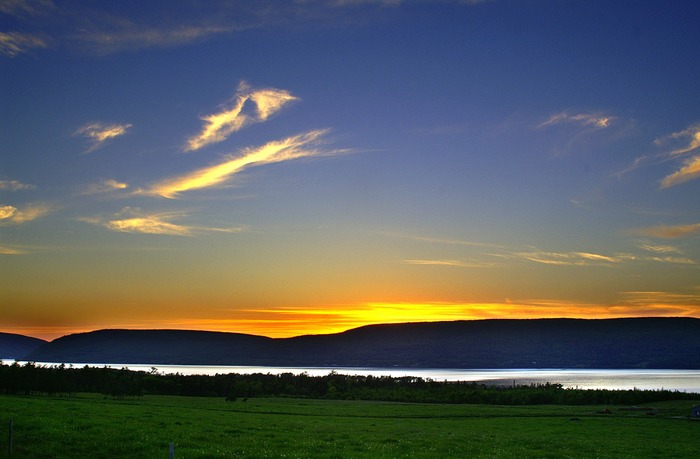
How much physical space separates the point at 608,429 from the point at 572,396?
74.6 m

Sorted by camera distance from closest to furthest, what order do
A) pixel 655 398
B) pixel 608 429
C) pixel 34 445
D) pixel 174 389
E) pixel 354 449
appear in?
pixel 34 445 → pixel 354 449 → pixel 608 429 → pixel 655 398 → pixel 174 389

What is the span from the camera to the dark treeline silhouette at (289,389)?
129m

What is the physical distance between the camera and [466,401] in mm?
150500

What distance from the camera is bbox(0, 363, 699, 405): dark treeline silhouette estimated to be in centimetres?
12912

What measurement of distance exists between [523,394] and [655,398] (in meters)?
27.3

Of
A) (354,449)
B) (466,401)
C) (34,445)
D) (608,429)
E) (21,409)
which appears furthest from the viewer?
(466,401)

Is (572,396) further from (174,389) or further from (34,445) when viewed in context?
(34,445)

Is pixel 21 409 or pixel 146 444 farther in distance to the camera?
pixel 21 409

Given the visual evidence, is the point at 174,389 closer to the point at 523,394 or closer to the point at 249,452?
the point at 523,394

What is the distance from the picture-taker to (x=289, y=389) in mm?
181000

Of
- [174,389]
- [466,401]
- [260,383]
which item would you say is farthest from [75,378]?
[466,401]

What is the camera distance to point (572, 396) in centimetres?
13138

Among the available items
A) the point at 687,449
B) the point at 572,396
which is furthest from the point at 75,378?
the point at 687,449

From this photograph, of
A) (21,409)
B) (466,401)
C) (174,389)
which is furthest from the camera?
(174,389)
